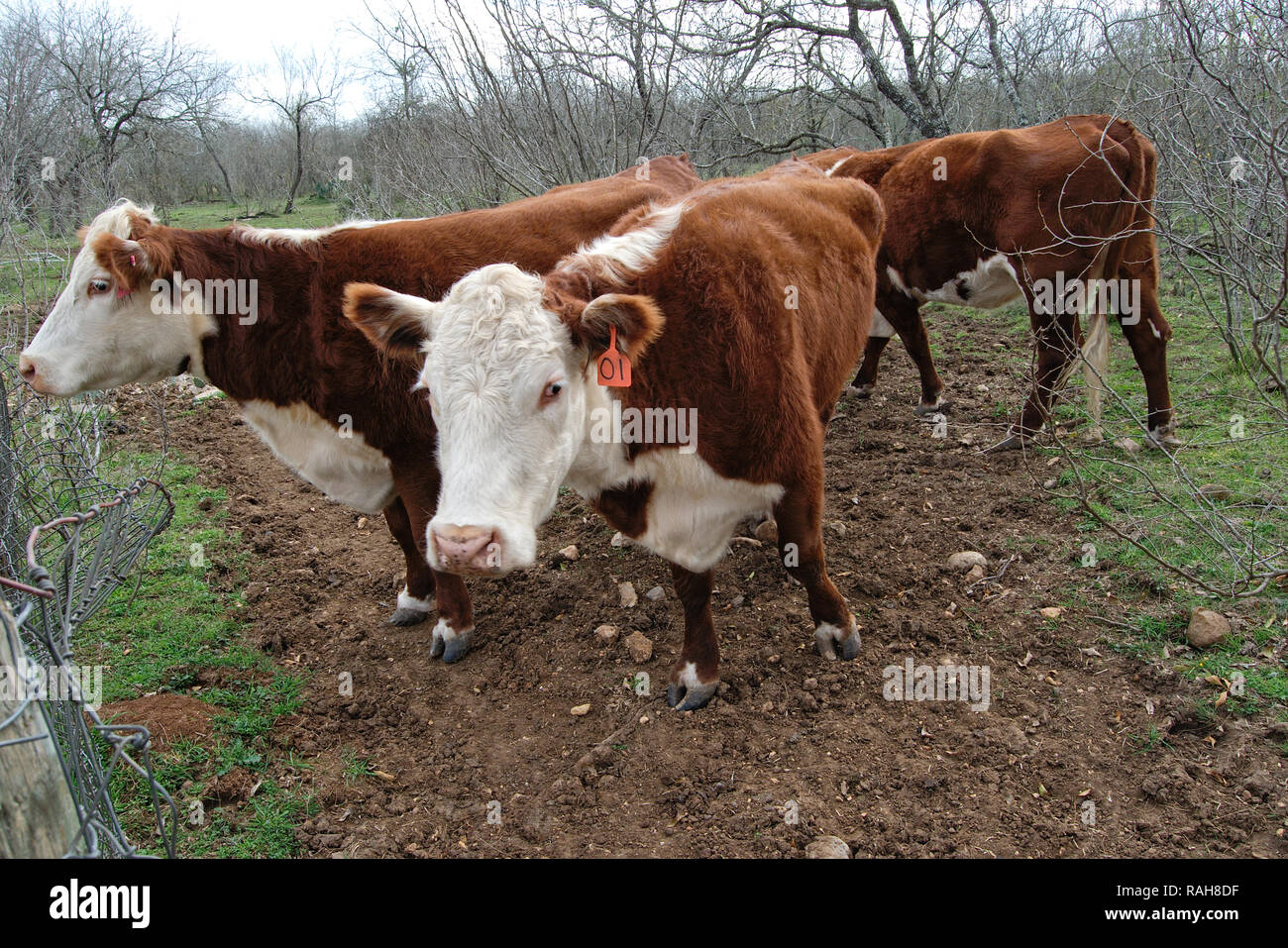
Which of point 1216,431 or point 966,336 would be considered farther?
point 966,336

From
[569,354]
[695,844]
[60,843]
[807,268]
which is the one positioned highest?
[807,268]

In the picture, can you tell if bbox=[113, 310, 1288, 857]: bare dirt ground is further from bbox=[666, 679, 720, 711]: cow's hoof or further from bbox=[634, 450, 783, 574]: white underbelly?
bbox=[634, 450, 783, 574]: white underbelly

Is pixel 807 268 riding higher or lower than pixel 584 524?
higher

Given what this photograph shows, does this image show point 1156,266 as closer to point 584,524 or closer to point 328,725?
point 584,524

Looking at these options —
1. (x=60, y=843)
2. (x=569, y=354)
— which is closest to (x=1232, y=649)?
(x=569, y=354)

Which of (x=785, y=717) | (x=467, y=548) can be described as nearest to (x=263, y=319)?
(x=467, y=548)

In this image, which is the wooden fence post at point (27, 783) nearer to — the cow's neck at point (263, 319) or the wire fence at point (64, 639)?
the wire fence at point (64, 639)

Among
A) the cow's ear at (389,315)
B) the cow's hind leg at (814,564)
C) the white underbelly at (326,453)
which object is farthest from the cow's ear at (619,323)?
the white underbelly at (326,453)

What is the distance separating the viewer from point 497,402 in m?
2.60

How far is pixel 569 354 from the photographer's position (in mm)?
2805

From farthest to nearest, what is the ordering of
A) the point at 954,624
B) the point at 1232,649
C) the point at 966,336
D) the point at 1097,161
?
the point at 966,336 → the point at 1097,161 → the point at 954,624 → the point at 1232,649

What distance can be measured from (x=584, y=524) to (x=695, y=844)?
2834 mm

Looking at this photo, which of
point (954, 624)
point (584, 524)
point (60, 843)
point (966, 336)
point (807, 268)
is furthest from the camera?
point (966, 336)

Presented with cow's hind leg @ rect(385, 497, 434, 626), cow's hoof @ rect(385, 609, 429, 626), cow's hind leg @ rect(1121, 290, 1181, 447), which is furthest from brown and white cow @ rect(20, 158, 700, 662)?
cow's hind leg @ rect(1121, 290, 1181, 447)
